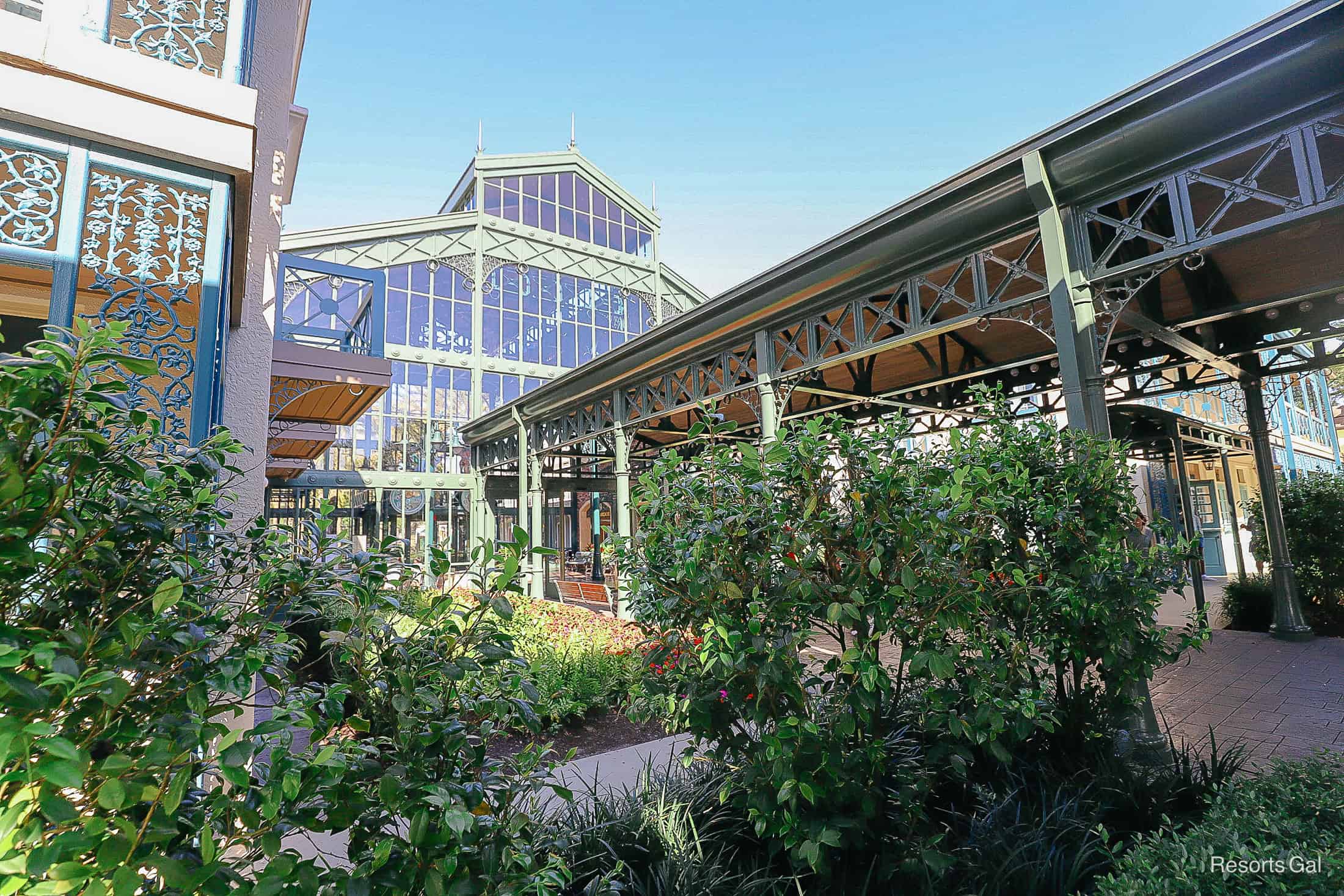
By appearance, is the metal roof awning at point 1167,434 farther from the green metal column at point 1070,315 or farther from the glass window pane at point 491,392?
the glass window pane at point 491,392

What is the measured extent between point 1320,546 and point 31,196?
14.6 meters

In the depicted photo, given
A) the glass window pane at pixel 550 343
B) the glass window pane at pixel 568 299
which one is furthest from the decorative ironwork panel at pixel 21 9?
the glass window pane at pixel 568 299

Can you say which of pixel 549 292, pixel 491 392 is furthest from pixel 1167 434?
pixel 549 292

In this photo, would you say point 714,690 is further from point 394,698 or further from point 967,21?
point 967,21

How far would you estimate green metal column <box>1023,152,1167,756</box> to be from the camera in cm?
514

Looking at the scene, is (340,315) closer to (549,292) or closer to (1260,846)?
(549,292)

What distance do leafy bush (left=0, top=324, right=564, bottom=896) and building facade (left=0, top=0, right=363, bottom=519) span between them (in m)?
1.06

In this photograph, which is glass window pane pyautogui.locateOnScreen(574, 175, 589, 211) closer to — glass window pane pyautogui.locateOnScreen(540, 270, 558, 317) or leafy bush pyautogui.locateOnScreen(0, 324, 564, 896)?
glass window pane pyautogui.locateOnScreen(540, 270, 558, 317)

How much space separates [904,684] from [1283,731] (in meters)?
3.86

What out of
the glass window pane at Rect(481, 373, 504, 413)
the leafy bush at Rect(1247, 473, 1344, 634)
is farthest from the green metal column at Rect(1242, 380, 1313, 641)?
the glass window pane at Rect(481, 373, 504, 413)

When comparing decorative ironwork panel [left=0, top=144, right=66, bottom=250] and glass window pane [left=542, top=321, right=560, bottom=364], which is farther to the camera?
glass window pane [left=542, top=321, right=560, bottom=364]

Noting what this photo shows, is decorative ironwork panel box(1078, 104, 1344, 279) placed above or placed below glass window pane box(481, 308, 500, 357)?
below

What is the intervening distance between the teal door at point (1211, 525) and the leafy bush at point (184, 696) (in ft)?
76.2

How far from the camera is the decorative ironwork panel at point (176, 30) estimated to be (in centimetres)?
288
